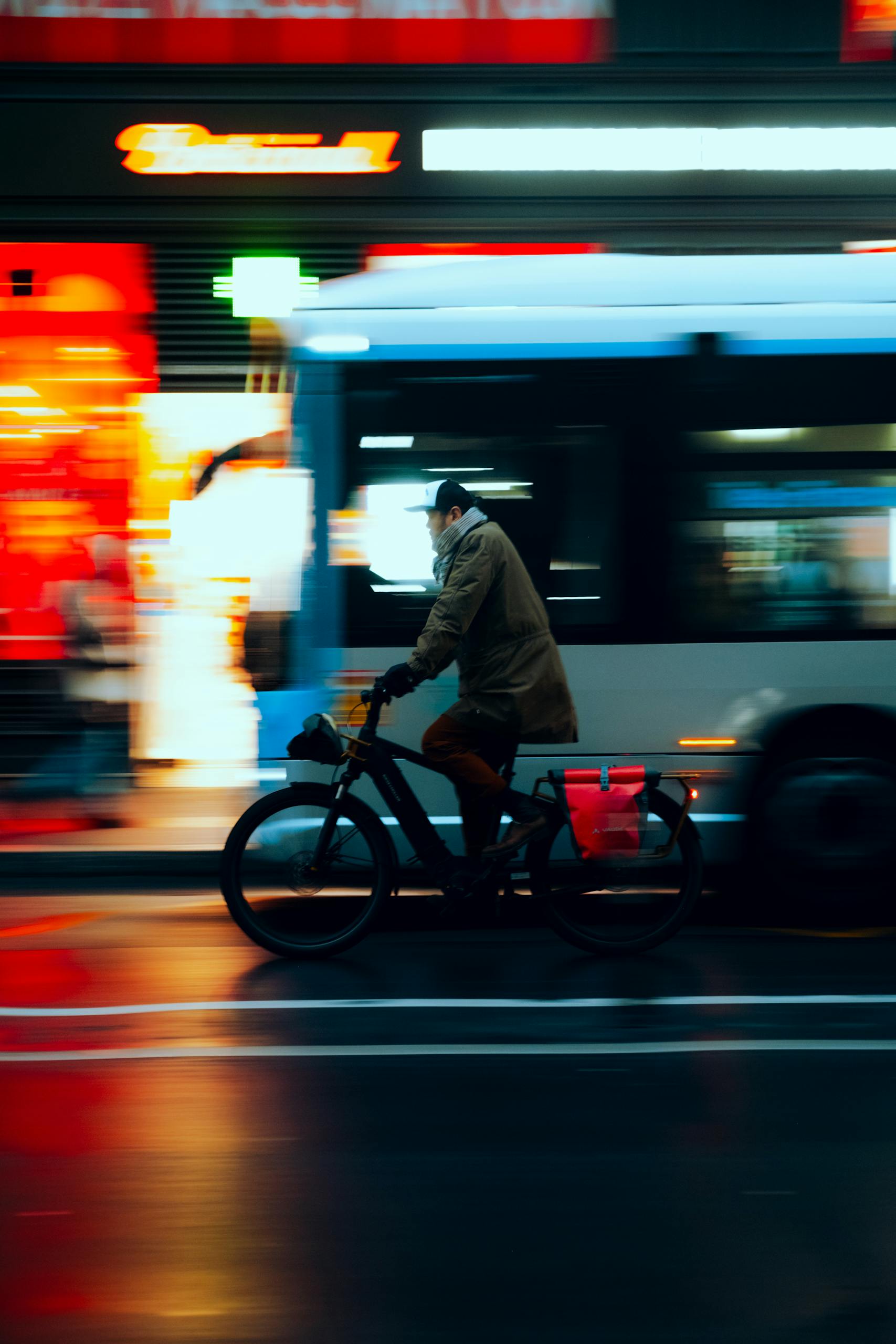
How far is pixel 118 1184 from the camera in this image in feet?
12.2

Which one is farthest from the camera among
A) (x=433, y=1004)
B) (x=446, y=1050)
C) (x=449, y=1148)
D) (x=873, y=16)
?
(x=873, y=16)

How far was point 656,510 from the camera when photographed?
22.6 ft

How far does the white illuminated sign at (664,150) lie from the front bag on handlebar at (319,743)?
7.68 meters

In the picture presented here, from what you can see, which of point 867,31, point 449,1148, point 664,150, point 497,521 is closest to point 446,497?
point 497,521

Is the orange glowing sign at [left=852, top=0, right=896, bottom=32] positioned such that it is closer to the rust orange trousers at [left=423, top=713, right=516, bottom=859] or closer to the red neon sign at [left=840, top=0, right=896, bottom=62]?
the red neon sign at [left=840, top=0, right=896, bottom=62]

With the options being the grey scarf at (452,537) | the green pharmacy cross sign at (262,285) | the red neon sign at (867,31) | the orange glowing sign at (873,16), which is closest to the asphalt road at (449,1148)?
the grey scarf at (452,537)

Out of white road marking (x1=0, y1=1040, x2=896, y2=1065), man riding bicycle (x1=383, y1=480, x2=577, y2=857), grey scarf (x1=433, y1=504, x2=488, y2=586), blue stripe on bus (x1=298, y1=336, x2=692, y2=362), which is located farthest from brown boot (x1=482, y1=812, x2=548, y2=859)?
blue stripe on bus (x1=298, y1=336, x2=692, y2=362)

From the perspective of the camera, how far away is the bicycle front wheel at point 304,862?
6078 millimetres

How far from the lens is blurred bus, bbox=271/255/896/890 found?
6.86 m

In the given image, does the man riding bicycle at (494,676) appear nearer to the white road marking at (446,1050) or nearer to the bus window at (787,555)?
the bus window at (787,555)

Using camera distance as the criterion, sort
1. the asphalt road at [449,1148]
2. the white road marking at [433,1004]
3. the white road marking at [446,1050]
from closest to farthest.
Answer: the asphalt road at [449,1148] < the white road marking at [446,1050] < the white road marking at [433,1004]

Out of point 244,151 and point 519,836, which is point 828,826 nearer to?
point 519,836

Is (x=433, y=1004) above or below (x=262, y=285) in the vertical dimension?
below

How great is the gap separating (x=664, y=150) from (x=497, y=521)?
6832mm
